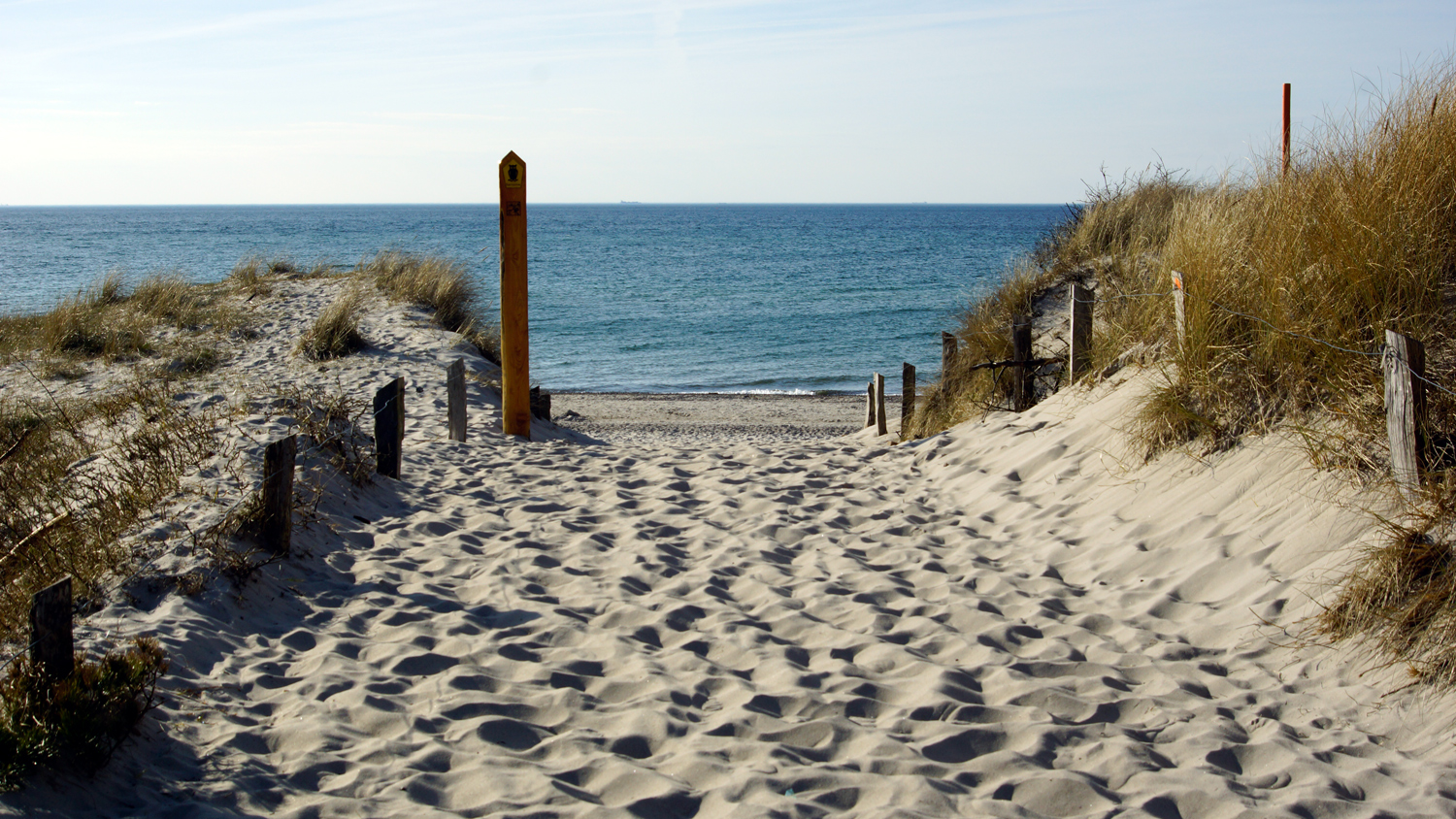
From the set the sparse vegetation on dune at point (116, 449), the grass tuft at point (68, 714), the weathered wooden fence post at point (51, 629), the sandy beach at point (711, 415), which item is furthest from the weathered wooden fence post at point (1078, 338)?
the weathered wooden fence post at point (51, 629)

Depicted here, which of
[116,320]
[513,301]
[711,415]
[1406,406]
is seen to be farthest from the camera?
[711,415]

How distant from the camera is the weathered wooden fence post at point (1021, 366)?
8578 millimetres

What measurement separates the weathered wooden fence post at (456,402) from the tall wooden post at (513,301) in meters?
0.46

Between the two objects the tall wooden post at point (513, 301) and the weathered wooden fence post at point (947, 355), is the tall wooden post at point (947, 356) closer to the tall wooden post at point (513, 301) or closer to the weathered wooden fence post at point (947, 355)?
the weathered wooden fence post at point (947, 355)

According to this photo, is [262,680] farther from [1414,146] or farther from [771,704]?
[1414,146]

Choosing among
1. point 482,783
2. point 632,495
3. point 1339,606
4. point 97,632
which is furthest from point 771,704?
point 632,495

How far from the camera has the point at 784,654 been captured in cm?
397

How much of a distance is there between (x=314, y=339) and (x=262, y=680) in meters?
9.14

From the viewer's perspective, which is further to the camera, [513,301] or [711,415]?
[711,415]

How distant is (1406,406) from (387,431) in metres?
5.94

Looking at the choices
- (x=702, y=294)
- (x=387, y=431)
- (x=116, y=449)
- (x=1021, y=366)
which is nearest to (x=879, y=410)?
(x=1021, y=366)

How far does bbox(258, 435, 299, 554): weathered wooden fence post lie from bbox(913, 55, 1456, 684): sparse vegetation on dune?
485cm

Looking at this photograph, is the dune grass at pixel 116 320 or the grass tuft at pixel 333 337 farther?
the dune grass at pixel 116 320

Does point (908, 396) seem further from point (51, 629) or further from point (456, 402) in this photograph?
point (51, 629)
